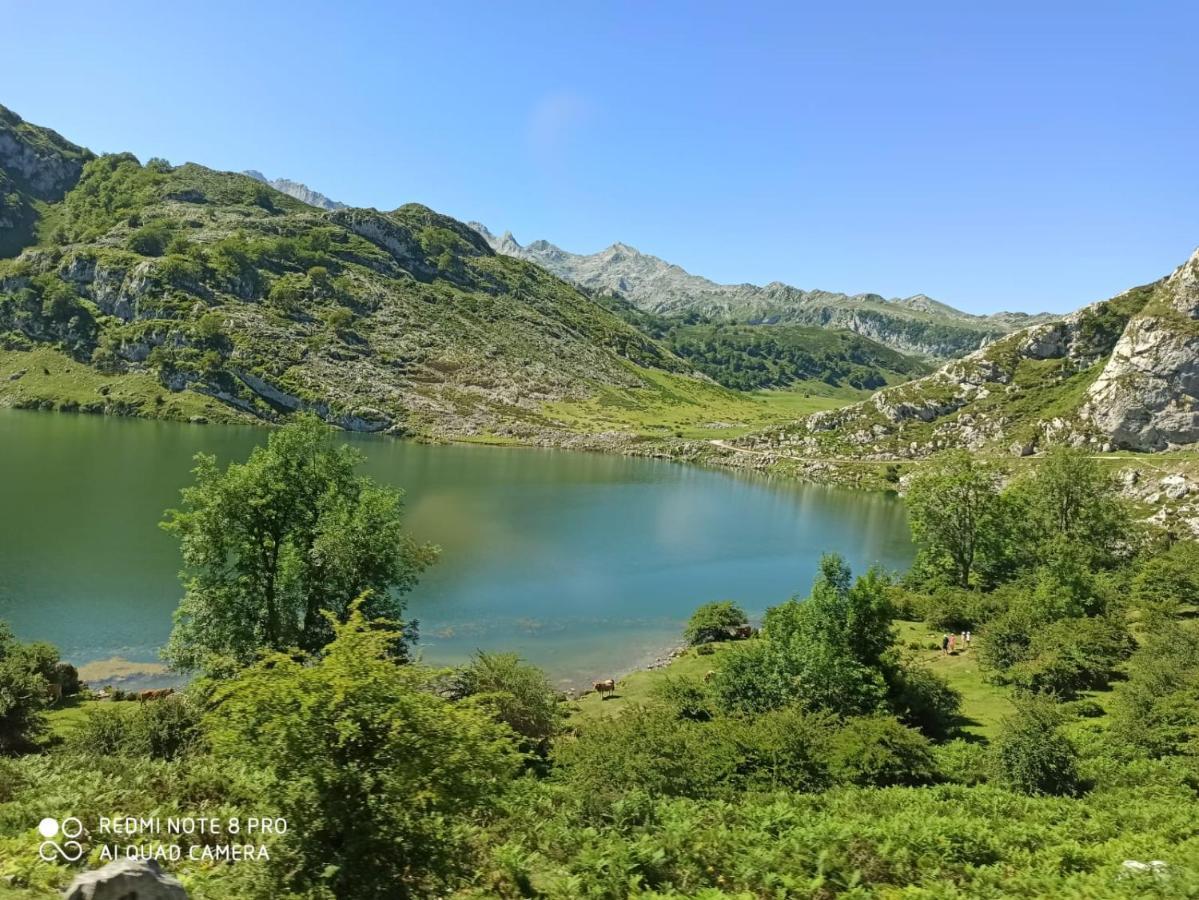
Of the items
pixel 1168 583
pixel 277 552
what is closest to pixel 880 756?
pixel 277 552

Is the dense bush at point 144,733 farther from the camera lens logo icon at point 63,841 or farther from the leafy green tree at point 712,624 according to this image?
the leafy green tree at point 712,624

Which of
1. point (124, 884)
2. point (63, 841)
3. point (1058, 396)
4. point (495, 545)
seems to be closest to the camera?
point (124, 884)

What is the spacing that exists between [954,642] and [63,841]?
47.0 meters

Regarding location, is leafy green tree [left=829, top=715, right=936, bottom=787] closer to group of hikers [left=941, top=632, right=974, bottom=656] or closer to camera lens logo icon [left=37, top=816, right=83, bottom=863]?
camera lens logo icon [left=37, top=816, right=83, bottom=863]

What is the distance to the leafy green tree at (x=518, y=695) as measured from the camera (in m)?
27.1

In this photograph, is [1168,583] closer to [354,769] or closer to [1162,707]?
[1162,707]

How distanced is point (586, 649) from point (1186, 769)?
32.4m

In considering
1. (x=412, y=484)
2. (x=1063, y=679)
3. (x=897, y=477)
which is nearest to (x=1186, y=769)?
(x=1063, y=679)

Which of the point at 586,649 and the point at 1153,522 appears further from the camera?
the point at 1153,522

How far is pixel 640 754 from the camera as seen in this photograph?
63.8ft

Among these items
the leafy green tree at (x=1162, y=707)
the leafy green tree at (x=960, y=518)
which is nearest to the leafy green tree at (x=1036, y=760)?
the leafy green tree at (x=1162, y=707)

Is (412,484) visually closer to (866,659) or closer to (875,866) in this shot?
(866,659)

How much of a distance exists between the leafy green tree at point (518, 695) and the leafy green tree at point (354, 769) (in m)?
15.3

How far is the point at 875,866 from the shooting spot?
13734mm
